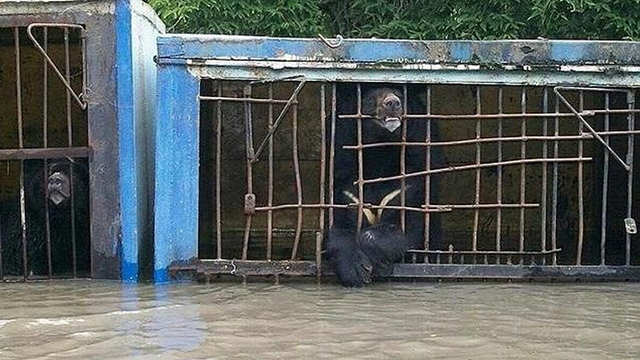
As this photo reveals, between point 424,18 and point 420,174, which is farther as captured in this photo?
point 424,18

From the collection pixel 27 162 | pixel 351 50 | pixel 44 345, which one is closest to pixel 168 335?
pixel 44 345

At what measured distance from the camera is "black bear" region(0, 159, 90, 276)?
17.7 ft

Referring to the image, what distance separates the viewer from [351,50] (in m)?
4.83

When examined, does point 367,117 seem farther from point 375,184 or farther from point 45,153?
point 45,153

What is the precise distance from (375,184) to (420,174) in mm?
391

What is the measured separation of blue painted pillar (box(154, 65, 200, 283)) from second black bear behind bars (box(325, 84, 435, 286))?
759mm

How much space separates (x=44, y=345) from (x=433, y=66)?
247 centimetres

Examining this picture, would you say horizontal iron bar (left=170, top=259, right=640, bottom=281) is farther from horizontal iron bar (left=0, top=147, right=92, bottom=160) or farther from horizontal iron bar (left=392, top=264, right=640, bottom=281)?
horizontal iron bar (left=0, top=147, right=92, bottom=160)

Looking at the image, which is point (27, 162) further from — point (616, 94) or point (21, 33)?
point (616, 94)

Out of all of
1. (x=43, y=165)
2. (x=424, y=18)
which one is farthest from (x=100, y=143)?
(x=424, y=18)

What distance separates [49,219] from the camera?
5.70 meters

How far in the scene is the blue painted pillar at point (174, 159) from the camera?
16.0 feet

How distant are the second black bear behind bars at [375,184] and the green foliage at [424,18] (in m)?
4.72

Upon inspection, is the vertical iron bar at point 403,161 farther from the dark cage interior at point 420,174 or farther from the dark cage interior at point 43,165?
the dark cage interior at point 43,165
